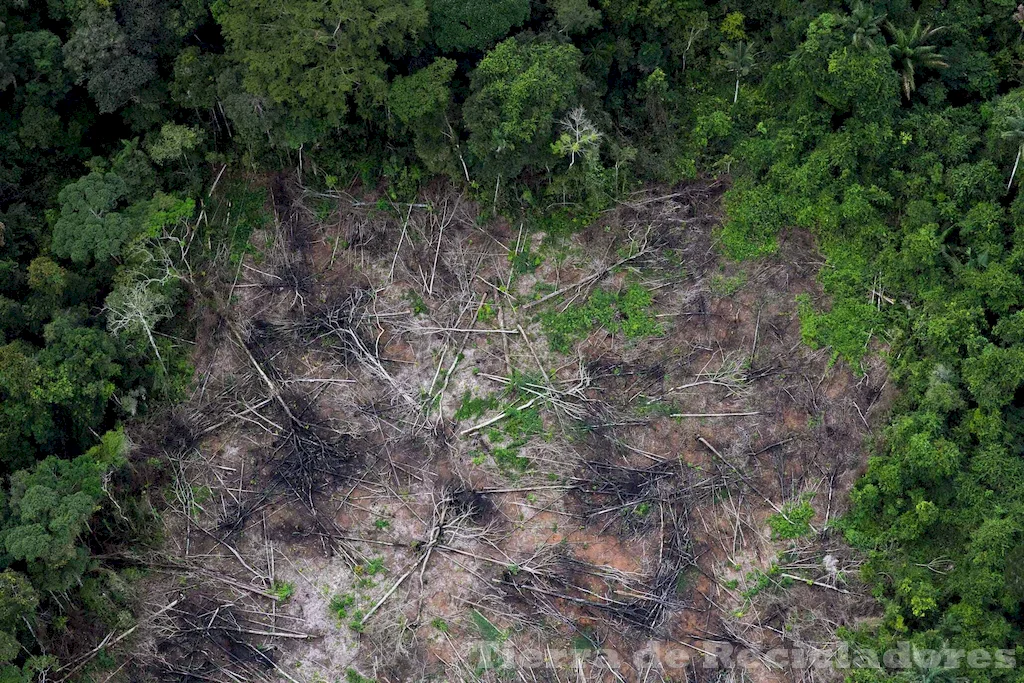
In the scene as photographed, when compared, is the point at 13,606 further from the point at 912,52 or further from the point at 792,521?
the point at 912,52

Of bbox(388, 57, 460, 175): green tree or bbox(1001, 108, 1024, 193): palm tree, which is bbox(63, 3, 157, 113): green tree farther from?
bbox(1001, 108, 1024, 193): palm tree

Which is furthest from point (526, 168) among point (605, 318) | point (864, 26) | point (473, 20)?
point (864, 26)

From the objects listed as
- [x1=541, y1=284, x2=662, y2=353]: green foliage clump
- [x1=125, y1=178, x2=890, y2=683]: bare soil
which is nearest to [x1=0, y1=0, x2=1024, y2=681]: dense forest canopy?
[x1=125, y1=178, x2=890, y2=683]: bare soil

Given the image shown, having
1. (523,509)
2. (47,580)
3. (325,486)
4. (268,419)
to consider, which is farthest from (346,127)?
(47,580)

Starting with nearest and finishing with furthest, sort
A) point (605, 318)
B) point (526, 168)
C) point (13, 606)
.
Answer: point (13, 606) → point (605, 318) → point (526, 168)

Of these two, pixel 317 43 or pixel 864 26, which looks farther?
pixel 864 26

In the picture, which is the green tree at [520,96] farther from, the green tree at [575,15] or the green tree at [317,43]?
the green tree at [317,43]
